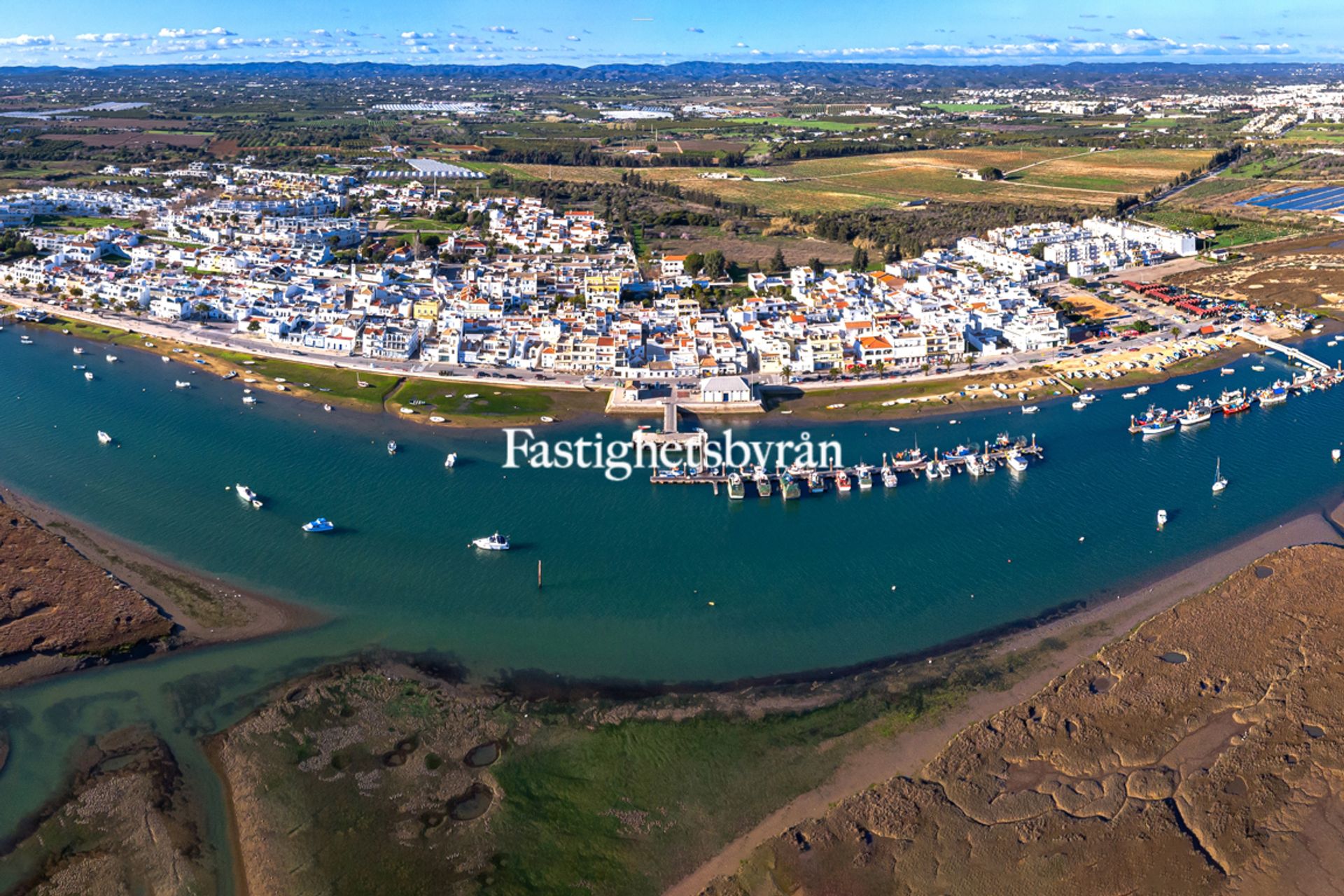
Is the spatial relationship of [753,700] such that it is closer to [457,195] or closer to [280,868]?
[280,868]

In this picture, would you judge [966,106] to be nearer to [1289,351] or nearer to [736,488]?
[1289,351]

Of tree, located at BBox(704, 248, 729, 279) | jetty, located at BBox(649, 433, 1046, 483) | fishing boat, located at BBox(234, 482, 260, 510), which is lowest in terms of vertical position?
jetty, located at BBox(649, 433, 1046, 483)

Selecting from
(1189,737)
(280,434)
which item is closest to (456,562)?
(280,434)

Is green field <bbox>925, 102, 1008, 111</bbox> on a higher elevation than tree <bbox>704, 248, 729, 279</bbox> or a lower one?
higher

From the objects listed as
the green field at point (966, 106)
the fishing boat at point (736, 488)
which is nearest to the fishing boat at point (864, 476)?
the fishing boat at point (736, 488)

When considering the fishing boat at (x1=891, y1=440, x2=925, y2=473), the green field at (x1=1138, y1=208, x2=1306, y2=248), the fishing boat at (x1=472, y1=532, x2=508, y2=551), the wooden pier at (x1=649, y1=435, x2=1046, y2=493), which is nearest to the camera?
the fishing boat at (x1=472, y1=532, x2=508, y2=551)

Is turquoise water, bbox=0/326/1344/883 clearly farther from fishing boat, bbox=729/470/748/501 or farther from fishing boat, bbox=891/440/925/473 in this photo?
fishing boat, bbox=891/440/925/473

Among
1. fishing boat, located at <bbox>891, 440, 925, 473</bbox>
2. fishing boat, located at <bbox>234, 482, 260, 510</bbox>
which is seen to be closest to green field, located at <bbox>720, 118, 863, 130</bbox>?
fishing boat, located at <bbox>891, 440, 925, 473</bbox>
